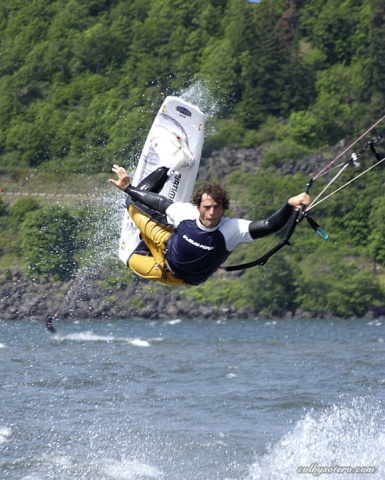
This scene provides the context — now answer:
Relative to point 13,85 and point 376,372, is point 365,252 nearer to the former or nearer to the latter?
point 13,85

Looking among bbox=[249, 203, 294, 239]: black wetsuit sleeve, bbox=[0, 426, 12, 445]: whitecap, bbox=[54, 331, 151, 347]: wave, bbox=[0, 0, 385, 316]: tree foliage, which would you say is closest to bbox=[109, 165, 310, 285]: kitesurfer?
bbox=[249, 203, 294, 239]: black wetsuit sleeve

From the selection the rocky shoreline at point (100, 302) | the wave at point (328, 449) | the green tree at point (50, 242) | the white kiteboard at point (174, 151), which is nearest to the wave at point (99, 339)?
the rocky shoreline at point (100, 302)

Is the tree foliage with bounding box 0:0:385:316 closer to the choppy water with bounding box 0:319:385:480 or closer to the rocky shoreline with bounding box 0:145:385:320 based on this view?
the rocky shoreline with bounding box 0:145:385:320

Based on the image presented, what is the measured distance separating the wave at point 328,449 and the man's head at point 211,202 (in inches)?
208

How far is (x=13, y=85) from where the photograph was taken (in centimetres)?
7419

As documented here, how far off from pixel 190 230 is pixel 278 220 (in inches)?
31.2

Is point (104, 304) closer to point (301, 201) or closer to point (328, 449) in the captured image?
point (328, 449)

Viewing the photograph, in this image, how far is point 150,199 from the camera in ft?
35.9

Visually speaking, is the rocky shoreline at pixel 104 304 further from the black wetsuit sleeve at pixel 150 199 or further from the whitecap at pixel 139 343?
the black wetsuit sleeve at pixel 150 199

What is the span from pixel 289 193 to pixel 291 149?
5.68 metres

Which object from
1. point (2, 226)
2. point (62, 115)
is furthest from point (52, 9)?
point (2, 226)

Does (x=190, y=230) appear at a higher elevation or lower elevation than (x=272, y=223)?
lower

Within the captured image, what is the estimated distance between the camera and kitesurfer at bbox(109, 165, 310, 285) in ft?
33.5

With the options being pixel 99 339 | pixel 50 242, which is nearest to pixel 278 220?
pixel 99 339
